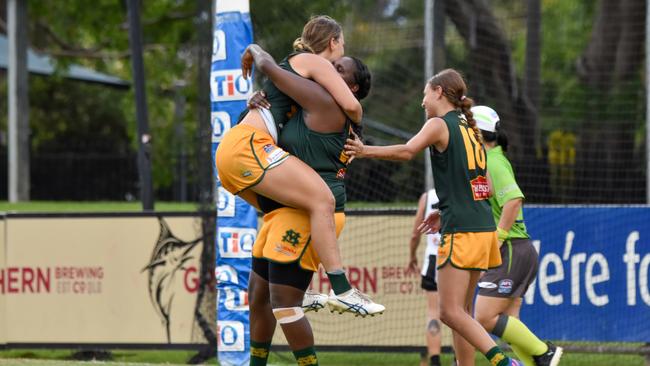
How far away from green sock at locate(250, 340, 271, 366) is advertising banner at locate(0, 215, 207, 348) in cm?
467

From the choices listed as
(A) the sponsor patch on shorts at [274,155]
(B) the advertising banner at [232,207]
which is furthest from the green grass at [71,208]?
(A) the sponsor patch on shorts at [274,155]

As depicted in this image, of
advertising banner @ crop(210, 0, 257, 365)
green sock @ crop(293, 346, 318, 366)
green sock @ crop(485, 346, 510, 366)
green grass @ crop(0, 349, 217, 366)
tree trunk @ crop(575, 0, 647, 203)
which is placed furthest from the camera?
tree trunk @ crop(575, 0, 647, 203)

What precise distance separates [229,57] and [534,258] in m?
2.82

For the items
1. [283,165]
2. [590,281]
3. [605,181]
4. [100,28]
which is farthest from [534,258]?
[100,28]

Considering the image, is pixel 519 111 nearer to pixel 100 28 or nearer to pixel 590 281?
pixel 590 281

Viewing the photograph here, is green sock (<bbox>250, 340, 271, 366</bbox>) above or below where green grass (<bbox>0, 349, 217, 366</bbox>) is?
above

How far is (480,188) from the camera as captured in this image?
271 inches

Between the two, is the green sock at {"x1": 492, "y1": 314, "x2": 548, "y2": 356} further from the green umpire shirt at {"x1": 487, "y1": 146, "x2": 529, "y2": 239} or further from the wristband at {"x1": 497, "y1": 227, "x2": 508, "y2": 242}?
the green umpire shirt at {"x1": 487, "y1": 146, "x2": 529, "y2": 239}

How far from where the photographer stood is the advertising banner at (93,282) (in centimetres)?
1084

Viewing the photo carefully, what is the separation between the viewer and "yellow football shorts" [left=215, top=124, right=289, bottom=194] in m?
5.79

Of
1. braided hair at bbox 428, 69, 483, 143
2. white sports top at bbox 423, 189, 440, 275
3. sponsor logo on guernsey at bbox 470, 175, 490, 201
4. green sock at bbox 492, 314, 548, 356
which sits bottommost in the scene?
green sock at bbox 492, 314, 548, 356

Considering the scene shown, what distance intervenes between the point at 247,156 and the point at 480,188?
1.79m

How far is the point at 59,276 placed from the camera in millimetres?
10961

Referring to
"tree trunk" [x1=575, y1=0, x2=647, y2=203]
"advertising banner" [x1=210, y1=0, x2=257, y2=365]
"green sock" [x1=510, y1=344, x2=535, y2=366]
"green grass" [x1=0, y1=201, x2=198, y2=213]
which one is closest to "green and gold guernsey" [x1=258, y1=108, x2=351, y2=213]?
"green sock" [x1=510, y1=344, x2=535, y2=366]
